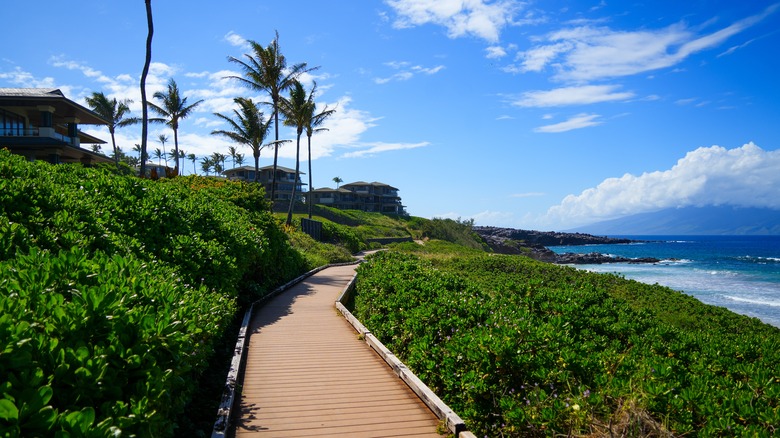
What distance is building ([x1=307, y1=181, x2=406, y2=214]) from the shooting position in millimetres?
91438

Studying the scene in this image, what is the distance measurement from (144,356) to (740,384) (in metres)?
5.58

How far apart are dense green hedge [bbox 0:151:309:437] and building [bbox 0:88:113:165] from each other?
25.3 m

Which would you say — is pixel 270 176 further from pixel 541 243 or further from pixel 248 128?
pixel 541 243

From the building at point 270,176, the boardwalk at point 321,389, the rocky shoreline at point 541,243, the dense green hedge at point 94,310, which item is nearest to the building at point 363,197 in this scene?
the building at point 270,176

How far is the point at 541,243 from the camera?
128m

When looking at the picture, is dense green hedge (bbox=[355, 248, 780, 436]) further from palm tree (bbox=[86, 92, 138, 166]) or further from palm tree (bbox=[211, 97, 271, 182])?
palm tree (bbox=[86, 92, 138, 166])

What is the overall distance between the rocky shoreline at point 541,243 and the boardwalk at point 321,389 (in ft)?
214

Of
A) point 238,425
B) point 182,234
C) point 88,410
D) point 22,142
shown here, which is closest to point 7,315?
point 88,410

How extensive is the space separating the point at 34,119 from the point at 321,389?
39.0 m

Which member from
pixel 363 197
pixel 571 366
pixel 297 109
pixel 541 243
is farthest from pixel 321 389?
pixel 541 243

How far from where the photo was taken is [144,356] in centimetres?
328

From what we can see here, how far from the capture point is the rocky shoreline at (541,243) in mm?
72625

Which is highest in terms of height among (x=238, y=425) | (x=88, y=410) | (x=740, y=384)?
(x=88, y=410)

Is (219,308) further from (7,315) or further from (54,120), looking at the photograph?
(54,120)
